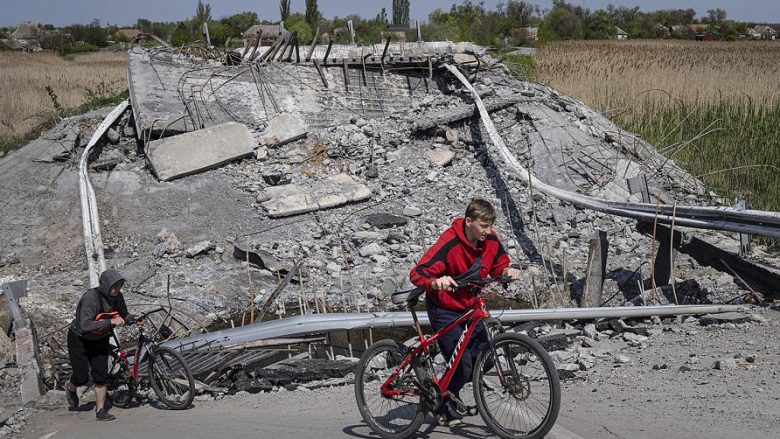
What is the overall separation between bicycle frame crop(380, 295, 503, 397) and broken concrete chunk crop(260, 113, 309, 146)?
9125 millimetres

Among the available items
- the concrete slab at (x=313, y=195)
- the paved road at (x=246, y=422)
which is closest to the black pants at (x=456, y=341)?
the paved road at (x=246, y=422)

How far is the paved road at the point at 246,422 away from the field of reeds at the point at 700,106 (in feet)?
23.2

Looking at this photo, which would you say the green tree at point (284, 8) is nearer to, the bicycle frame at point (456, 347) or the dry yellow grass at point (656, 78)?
the dry yellow grass at point (656, 78)

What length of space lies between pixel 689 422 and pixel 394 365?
6.49 feet

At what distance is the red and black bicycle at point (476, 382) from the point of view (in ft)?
16.0

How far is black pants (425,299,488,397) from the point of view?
17.0ft

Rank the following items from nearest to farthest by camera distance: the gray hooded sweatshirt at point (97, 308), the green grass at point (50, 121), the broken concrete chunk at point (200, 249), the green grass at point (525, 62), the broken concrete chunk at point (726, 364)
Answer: the broken concrete chunk at point (726, 364), the gray hooded sweatshirt at point (97, 308), the broken concrete chunk at point (200, 249), the green grass at point (50, 121), the green grass at point (525, 62)

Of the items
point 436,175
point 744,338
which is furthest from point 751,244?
point 436,175

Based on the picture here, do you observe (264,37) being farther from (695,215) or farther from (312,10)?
(312,10)

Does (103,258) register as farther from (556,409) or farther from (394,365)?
(556,409)

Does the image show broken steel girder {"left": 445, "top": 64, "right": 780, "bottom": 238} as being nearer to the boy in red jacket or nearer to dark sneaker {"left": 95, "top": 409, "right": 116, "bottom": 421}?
the boy in red jacket

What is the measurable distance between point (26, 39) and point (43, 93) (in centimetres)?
3950

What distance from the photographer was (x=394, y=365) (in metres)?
5.54

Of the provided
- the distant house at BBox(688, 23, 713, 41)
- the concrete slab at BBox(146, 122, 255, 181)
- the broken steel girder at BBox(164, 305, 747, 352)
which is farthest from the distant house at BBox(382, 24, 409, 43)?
the distant house at BBox(688, 23, 713, 41)
